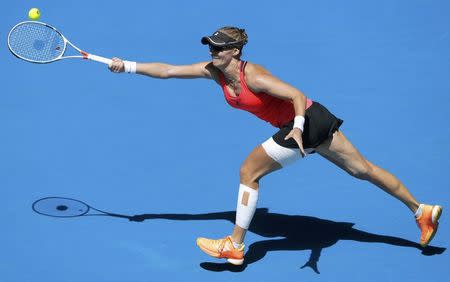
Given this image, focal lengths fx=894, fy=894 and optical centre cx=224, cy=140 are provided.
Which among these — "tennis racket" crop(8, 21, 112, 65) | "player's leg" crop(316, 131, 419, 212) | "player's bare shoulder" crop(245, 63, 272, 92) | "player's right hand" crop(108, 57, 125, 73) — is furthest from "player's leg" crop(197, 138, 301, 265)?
"tennis racket" crop(8, 21, 112, 65)

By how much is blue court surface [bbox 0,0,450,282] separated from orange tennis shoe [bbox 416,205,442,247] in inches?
5.9

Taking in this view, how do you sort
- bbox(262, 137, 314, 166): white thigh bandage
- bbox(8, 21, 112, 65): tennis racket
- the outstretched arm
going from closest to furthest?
bbox(262, 137, 314, 166): white thigh bandage, the outstretched arm, bbox(8, 21, 112, 65): tennis racket

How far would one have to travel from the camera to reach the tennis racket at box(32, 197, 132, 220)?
727 centimetres

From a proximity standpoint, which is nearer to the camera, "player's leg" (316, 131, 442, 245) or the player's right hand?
"player's leg" (316, 131, 442, 245)

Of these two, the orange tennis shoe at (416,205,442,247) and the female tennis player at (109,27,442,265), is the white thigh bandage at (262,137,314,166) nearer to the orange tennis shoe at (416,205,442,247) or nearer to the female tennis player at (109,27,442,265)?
the female tennis player at (109,27,442,265)

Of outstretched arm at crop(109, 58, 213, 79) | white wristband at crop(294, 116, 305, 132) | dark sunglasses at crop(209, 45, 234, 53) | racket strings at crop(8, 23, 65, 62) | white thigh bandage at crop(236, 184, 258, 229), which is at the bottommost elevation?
white thigh bandage at crop(236, 184, 258, 229)

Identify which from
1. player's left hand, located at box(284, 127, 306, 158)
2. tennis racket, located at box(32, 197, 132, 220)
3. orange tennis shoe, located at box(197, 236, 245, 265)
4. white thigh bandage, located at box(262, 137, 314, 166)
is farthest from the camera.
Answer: tennis racket, located at box(32, 197, 132, 220)

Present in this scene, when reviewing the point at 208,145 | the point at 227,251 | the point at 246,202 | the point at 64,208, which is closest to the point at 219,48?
the point at 246,202

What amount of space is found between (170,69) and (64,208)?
1476 millimetres

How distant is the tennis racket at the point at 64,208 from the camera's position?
727 cm

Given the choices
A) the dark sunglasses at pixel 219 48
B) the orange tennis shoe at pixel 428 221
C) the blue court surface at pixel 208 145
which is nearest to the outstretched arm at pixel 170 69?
the dark sunglasses at pixel 219 48

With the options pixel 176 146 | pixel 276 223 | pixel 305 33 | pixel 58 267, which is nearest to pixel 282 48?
pixel 305 33

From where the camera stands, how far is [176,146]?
27.3 feet

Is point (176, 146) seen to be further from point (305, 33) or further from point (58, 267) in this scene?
point (305, 33)
